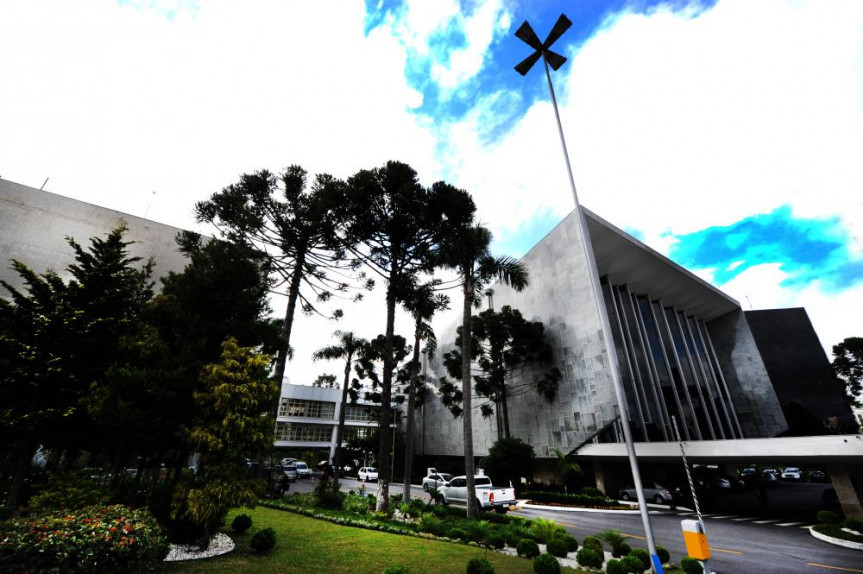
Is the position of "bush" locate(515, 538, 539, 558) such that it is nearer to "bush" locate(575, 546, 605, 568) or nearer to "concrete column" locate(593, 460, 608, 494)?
"bush" locate(575, 546, 605, 568)

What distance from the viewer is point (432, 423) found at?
4447 centimetres

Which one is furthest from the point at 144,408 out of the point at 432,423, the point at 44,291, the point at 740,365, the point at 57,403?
the point at 740,365

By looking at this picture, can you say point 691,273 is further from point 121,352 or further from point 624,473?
point 121,352

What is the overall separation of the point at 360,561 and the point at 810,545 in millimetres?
14923

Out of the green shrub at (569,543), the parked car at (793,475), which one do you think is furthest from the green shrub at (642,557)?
the parked car at (793,475)

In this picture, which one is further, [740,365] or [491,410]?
[740,365]

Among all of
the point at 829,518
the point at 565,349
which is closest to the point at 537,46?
the point at 829,518

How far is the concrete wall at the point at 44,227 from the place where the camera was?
20.5 metres

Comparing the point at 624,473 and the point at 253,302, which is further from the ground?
the point at 253,302

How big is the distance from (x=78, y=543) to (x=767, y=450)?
23.5m

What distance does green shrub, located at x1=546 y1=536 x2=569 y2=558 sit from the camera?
374 inches

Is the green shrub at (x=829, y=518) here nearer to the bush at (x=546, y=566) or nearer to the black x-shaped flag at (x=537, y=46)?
the bush at (x=546, y=566)

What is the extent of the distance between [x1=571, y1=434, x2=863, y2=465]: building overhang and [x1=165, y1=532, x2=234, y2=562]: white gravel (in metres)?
21.0

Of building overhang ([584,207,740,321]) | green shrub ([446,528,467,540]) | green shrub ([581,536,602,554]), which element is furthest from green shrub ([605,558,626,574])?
building overhang ([584,207,740,321])
